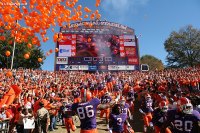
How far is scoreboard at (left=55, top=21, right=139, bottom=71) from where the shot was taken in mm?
44719

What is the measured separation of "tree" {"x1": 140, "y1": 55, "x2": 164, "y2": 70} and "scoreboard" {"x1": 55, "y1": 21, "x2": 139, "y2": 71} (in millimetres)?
46102

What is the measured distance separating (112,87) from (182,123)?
22.1 meters

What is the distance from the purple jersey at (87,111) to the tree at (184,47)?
2410 inches

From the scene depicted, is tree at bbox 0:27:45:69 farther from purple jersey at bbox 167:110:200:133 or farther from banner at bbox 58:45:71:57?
purple jersey at bbox 167:110:200:133

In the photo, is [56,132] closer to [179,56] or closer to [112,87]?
[112,87]

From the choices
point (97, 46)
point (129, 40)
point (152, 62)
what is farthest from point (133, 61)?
point (152, 62)

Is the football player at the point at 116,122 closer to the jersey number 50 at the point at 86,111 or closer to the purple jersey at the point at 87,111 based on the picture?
the purple jersey at the point at 87,111

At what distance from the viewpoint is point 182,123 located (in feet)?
22.0

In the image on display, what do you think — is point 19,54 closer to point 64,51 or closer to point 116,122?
point 64,51

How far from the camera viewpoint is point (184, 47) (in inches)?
2680

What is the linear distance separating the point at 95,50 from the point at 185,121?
3907 centimetres

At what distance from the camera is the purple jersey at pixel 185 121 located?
21.7 feet

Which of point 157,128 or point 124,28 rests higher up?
point 124,28

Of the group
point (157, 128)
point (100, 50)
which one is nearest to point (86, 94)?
point (157, 128)
